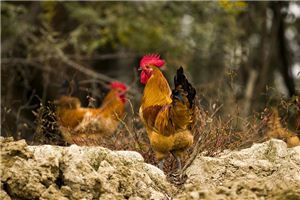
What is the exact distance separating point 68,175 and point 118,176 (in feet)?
1.41

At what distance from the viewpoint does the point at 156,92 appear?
270 inches

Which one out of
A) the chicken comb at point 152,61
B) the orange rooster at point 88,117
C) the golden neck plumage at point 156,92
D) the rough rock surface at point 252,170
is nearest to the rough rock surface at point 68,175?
the rough rock surface at point 252,170

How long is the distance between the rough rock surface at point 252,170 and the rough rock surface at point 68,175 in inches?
14.6

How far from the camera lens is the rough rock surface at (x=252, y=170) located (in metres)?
4.43

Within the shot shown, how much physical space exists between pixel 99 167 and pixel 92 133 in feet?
9.06

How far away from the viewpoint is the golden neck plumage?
6789 millimetres

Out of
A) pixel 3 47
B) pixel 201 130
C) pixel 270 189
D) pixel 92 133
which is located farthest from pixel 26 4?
pixel 270 189

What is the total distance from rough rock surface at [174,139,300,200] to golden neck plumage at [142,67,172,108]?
3.54 ft

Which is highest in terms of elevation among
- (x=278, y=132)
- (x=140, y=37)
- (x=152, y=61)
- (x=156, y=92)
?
(x=140, y=37)

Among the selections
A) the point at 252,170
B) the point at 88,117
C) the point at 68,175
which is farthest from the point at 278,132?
the point at 68,175

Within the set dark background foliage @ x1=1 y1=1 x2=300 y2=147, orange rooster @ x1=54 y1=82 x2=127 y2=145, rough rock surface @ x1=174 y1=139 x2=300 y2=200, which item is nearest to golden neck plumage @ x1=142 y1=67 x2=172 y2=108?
orange rooster @ x1=54 y1=82 x2=127 y2=145

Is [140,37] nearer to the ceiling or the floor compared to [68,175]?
nearer to the ceiling

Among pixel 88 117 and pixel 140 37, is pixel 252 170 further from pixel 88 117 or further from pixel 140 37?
pixel 140 37

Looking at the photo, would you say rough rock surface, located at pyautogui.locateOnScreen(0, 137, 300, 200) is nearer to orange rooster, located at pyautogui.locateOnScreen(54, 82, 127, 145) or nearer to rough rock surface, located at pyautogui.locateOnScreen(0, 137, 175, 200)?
rough rock surface, located at pyautogui.locateOnScreen(0, 137, 175, 200)
